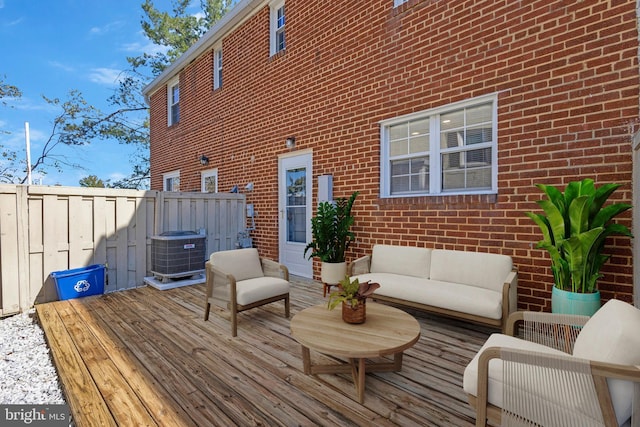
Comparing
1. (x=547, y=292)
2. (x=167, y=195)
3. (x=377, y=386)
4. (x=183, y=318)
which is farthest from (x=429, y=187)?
(x=167, y=195)

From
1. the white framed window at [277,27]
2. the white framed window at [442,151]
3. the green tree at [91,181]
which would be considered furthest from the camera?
the green tree at [91,181]

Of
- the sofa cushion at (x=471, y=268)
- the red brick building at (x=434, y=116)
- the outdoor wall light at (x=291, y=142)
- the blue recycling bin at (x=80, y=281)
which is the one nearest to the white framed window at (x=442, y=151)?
the red brick building at (x=434, y=116)

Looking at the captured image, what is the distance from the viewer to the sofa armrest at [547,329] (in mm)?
2045

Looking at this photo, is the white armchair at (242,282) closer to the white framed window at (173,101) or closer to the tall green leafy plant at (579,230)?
the tall green leafy plant at (579,230)

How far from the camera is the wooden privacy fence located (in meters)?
4.14

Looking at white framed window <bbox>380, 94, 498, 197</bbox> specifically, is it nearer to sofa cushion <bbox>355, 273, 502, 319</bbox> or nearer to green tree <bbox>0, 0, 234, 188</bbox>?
sofa cushion <bbox>355, 273, 502, 319</bbox>

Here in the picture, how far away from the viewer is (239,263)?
3.99 meters

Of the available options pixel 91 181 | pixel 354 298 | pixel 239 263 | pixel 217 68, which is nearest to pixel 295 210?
pixel 239 263

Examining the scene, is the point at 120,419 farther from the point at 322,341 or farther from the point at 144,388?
the point at 322,341

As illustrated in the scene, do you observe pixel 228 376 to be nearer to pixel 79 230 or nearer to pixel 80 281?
pixel 80 281

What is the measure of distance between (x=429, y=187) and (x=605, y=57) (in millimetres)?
2136

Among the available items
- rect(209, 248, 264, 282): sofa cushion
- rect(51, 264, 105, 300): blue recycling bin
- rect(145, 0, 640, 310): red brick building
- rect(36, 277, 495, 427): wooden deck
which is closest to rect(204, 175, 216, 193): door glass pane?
rect(145, 0, 640, 310): red brick building

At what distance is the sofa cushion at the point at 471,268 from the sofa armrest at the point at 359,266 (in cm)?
87

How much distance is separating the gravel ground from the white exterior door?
12.5 feet
